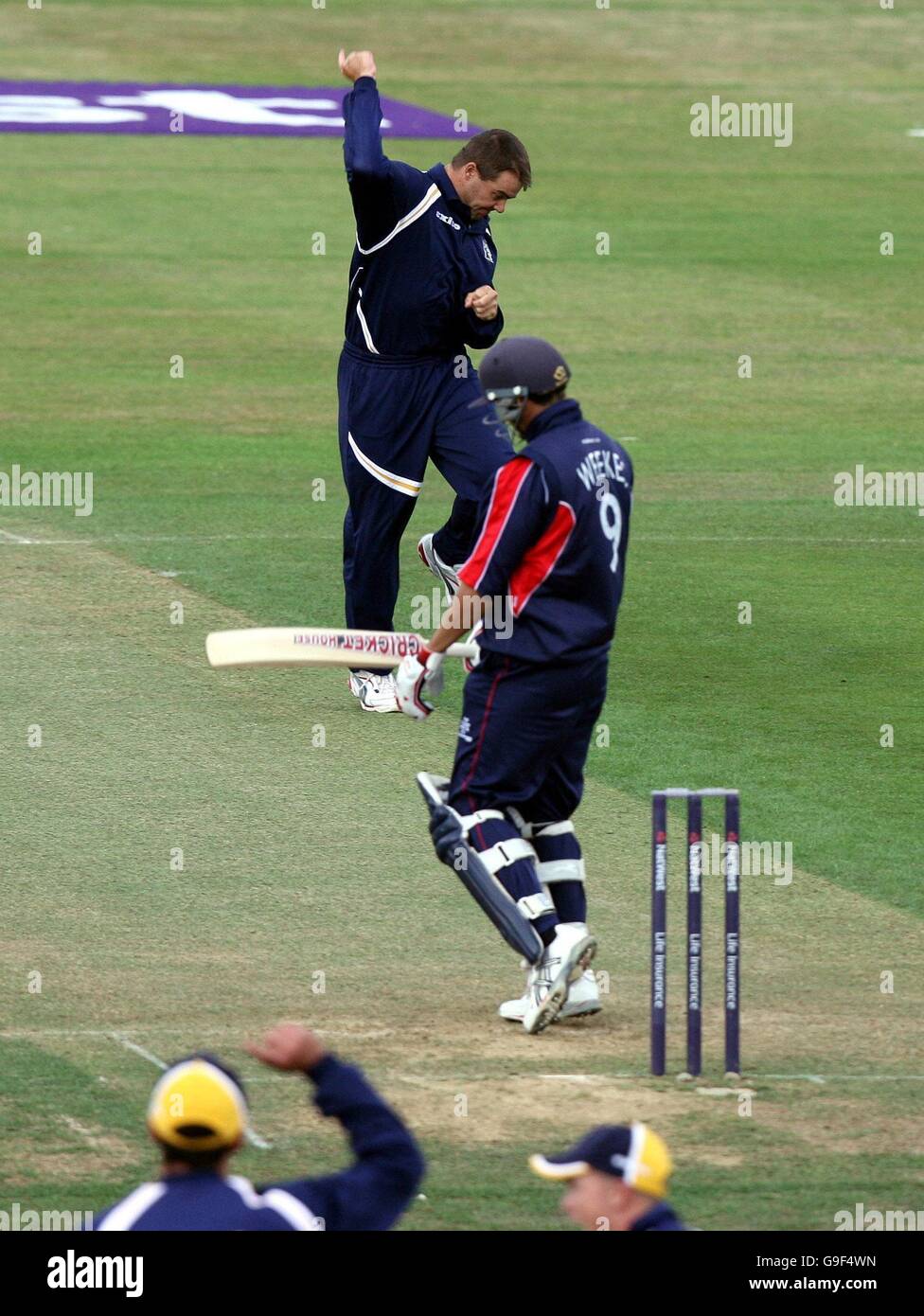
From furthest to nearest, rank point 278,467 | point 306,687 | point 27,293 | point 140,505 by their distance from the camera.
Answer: point 27,293 < point 278,467 < point 140,505 < point 306,687

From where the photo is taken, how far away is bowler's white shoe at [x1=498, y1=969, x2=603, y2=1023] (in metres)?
8.22

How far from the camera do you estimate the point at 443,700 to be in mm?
12203

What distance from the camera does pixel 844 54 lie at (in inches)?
1487

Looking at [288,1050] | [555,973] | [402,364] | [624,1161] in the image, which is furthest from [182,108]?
[624,1161]

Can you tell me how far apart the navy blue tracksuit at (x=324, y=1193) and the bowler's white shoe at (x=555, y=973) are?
2855 mm

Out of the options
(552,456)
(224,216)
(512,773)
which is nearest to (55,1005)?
(512,773)

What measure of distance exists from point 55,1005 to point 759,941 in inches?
100

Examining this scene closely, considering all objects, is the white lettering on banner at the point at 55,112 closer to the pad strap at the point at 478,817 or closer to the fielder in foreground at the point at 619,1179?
the pad strap at the point at 478,817

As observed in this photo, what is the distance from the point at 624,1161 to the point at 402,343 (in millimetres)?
7661

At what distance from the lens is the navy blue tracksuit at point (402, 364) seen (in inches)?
466

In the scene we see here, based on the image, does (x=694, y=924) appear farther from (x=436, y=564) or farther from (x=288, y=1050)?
(x=436, y=564)

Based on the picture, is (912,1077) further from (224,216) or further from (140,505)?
(224,216)

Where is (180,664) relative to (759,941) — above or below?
above

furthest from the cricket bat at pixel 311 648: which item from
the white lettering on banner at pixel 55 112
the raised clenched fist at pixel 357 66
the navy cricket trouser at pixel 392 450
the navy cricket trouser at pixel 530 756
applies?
the white lettering on banner at pixel 55 112
